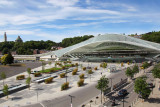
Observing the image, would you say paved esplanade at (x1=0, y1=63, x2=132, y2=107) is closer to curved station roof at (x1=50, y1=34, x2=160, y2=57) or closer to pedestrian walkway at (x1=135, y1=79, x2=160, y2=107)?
pedestrian walkway at (x1=135, y1=79, x2=160, y2=107)

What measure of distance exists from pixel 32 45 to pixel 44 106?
98002 mm

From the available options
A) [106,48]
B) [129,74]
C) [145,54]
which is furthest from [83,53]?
[129,74]

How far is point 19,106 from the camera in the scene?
17031 millimetres

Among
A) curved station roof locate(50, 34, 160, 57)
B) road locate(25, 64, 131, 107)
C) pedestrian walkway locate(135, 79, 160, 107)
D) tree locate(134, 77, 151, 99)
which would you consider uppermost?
curved station roof locate(50, 34, 160, 57)

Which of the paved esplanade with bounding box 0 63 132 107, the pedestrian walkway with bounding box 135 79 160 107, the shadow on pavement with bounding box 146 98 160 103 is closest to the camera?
the pedestrian walkway with bounding box 135 79 160 107

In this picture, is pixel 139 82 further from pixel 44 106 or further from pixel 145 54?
pixel 145 54

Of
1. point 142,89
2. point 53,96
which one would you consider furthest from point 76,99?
point 142,89

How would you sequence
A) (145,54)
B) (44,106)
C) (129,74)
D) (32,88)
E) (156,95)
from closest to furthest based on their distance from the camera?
(44,106) → (156,95) → (32,88) → (129,74) → (145,54)

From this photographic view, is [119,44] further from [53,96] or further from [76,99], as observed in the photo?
[53,96]

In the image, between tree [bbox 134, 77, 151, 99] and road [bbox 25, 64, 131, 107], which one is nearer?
tree [bbox 134, 77, 151, 99]

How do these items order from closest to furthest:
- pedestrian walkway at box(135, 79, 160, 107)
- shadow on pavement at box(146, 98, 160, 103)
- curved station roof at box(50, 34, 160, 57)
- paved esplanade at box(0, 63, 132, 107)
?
pedestrian walkway at box(135, 79, 160, 107) < shadow on pavement at box(146, 98, 160, 103) < paved esplanade at box(0, 63, 132, 107) < curved station roof at box(50, 34, 160, 57)

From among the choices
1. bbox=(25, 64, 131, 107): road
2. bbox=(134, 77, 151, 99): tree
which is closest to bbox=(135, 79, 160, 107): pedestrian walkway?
bbox=(134, 77, 151, 99): tree

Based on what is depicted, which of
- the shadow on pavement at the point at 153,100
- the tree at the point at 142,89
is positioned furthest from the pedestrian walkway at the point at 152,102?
the tree at the point at 142,89

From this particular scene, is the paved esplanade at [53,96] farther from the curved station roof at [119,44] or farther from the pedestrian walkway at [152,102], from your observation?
the curved station roof at [119,44]
